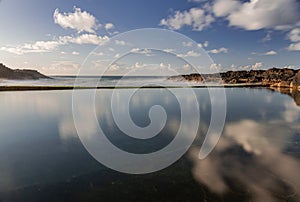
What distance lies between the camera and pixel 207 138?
47.7 feet

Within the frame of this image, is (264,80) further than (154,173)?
Yes

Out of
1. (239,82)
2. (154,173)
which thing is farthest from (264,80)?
(154,173)

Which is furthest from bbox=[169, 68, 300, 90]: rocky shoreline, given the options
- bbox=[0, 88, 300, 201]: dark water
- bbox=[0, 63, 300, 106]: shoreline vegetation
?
bbox=[0, 88, 300, 201]: dark water

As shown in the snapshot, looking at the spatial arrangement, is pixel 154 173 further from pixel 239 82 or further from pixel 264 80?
pixel 264 80

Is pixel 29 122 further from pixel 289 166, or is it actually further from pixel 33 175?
pixel 289 166

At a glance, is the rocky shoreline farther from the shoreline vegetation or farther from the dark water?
the dark water

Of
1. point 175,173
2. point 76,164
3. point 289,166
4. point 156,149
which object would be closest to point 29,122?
point 76,164

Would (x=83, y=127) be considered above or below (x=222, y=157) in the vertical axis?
above

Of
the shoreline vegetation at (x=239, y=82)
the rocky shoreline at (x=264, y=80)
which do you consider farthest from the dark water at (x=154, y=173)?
the rocky shoreline at (x=264, y=80)

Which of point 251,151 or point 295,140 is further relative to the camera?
point 295,140

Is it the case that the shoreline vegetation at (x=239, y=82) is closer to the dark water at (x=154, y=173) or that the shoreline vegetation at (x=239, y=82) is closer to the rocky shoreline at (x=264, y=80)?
the rocky shoreline at (x=264, y=80)

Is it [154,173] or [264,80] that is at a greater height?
[264,80]

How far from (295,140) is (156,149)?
373 inches

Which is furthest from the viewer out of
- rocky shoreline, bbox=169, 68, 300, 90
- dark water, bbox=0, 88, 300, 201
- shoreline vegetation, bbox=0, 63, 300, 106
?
rocky shoreline, bbox=169, 68, 300, 90
